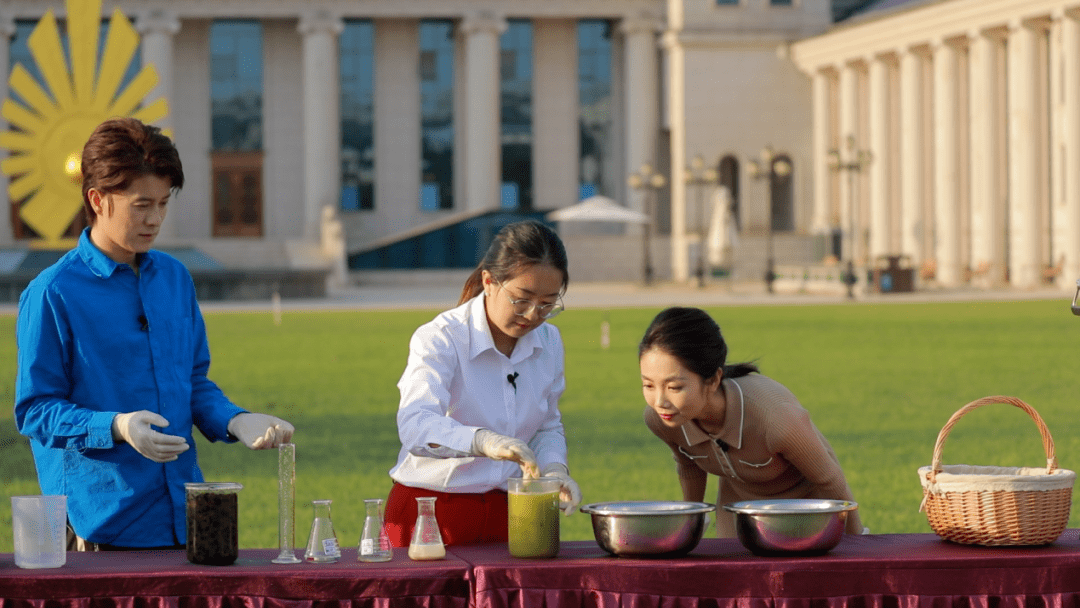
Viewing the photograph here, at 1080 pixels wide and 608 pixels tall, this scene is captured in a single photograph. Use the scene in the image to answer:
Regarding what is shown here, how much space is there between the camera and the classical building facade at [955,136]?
49.6 metres

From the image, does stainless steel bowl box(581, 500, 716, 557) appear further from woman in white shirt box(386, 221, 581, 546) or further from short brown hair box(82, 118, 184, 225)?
short brown hair box(82, 118, 184, 225)

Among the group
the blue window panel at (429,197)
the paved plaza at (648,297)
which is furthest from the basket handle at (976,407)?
the blue window panel at (429,197)

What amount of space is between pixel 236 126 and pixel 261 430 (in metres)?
68.2

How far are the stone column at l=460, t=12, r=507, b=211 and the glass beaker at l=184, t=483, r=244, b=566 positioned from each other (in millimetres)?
63389

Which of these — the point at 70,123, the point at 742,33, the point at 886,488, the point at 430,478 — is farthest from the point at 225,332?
the point at 742,33

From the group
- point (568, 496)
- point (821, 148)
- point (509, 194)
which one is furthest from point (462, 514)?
point (509, 194)

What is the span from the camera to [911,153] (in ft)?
185

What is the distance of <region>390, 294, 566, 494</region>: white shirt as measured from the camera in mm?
5242

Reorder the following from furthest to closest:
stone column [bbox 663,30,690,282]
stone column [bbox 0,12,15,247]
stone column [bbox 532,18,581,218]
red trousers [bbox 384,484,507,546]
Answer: stone column [bbox 532,18,581,218] → stone column [bbox 0,12,15,247] → stone column [bbox 663,30,690,282] → red trousers [bbox 384,484,507,546]

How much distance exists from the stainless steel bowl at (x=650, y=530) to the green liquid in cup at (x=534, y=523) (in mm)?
113

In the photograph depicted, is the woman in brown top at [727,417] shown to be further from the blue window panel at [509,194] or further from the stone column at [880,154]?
the blue window panel at [509,194]

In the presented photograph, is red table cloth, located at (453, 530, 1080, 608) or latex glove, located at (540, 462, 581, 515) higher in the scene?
latex glove, located at (540, 462, 581, 515)

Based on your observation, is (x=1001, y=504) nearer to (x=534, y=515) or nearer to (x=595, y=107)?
(x=534, y=515)

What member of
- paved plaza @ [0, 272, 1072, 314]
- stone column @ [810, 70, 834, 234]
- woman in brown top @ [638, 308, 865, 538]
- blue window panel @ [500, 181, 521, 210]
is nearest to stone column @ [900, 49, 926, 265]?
stone column @ [810, 70, 834, 234]
